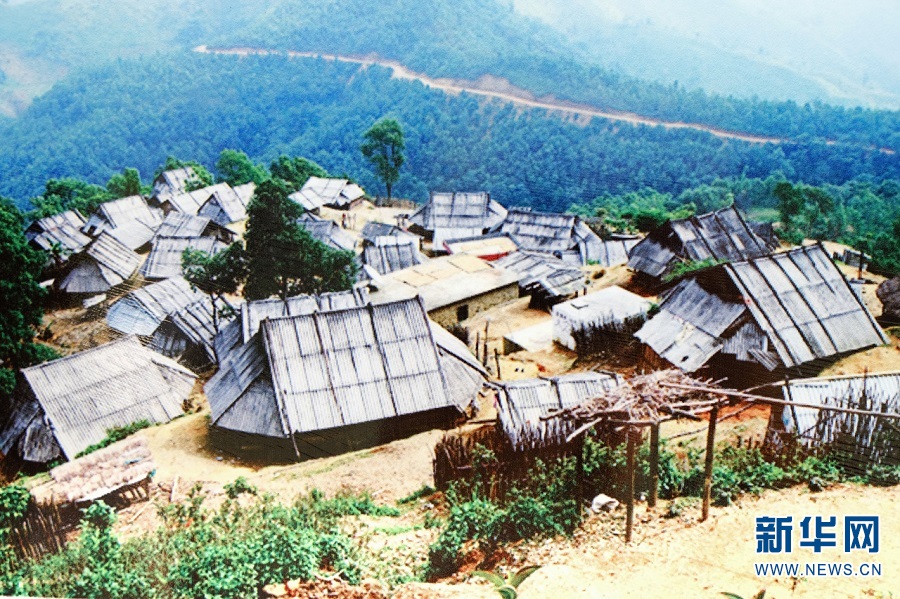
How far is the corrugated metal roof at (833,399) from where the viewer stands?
A: 44.3 ft

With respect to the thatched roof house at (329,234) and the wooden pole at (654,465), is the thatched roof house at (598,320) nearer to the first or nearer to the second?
the wooden pole at (654,465)

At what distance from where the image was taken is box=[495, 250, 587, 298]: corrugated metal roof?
31.5 meters

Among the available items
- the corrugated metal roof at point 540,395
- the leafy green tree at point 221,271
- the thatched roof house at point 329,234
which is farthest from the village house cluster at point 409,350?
the thatched roof house at point 329,234

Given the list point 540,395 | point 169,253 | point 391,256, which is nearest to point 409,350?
point 540,395

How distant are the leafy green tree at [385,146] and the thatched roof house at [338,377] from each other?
42043 millimetres

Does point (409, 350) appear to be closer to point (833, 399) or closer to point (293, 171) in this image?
point (833, 399)

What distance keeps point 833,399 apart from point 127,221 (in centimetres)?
4882

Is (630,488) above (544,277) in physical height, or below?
above

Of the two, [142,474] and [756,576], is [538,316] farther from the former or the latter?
[756,576]

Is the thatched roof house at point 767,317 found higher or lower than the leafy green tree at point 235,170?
lower

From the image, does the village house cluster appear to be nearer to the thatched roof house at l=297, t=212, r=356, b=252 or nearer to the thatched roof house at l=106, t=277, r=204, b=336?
the thatched roof house at l=106, t=277, r=204, b=336

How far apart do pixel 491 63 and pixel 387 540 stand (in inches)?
4592

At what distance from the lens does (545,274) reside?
33.2m

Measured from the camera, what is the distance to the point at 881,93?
153875 mm
